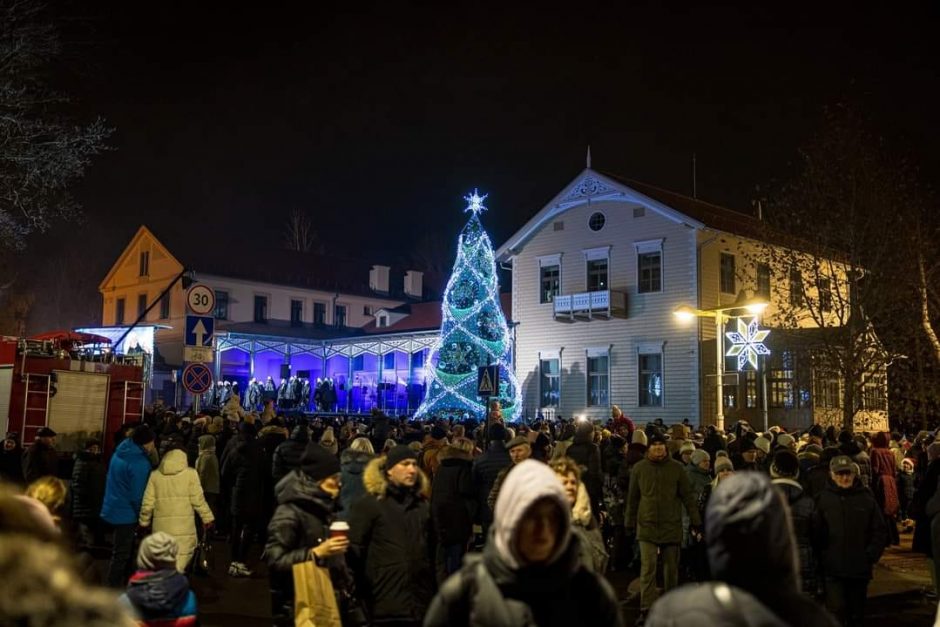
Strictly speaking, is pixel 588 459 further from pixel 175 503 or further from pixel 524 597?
pixel 524 597

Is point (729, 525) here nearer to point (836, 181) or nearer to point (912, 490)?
point (912, 490)

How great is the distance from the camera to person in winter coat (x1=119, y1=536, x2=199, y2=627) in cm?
488

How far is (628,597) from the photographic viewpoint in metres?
10.4

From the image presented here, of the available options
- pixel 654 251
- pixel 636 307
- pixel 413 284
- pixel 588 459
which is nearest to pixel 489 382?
pixel 588 459

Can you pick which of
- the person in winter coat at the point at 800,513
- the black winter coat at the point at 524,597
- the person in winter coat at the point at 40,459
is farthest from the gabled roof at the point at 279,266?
the black winter coat at the point at 524,597

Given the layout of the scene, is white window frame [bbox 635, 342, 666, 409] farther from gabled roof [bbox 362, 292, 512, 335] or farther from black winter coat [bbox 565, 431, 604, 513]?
black winter coat [bbox 565, 431, 604, 513]

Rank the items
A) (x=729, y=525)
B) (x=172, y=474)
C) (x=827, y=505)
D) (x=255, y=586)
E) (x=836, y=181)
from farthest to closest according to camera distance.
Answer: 1. (x=836, y=181)
2. (x=255, y=586)
3. (x=172, y=474)
4. (x=827, y=505)
5. (x=729, y=525)

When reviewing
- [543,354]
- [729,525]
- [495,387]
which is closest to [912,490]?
[495,387]

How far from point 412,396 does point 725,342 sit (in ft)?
54.3

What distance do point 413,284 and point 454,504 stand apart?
5855cm

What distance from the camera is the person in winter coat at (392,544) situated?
5.74 meters

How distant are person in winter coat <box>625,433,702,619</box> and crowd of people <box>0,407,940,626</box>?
17 mm

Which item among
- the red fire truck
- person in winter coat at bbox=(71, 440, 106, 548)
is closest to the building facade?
the red fire truck

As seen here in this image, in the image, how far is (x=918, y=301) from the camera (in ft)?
70.6
